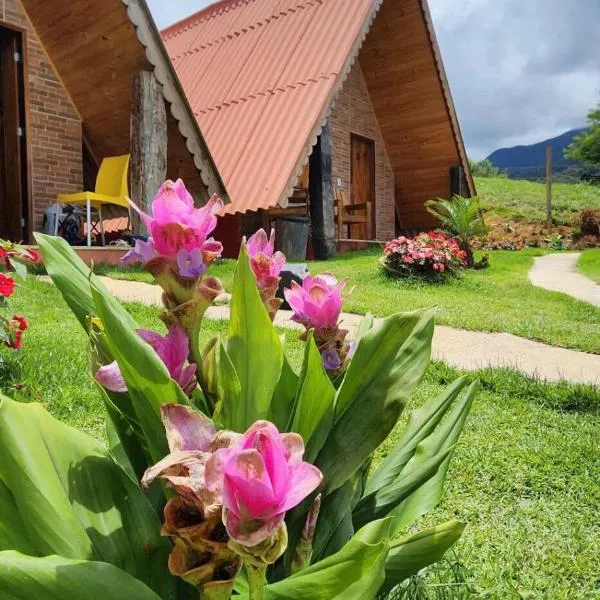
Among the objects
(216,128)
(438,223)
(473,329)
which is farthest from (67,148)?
(438,223)

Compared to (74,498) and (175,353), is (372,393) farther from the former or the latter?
(74,498)

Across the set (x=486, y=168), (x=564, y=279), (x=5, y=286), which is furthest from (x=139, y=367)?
(x=486, y=168)

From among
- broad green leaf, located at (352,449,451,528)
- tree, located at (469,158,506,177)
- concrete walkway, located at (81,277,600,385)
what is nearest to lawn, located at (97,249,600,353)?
concrete walkway, located at (81,277,600,385)

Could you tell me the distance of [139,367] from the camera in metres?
0.74

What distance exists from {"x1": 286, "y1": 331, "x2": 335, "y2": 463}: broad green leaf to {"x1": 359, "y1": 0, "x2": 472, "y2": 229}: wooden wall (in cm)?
1234

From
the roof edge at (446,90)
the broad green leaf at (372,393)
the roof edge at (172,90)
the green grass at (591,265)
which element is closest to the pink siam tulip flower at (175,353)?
the broad green leaf at (372,393)

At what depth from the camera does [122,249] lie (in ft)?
26.2

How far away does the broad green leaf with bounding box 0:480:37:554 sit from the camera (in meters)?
0.76

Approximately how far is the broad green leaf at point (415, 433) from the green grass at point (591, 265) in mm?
10987

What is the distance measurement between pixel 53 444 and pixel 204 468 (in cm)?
26

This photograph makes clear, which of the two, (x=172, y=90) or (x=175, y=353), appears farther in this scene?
(x=172, y=90)

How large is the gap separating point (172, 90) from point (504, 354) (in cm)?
541

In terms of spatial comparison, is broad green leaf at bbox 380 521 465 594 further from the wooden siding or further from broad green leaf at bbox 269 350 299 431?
the wooden siding

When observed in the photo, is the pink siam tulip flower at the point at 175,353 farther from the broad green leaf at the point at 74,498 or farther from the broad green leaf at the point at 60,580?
the broad green leaf at the point at 60,580
